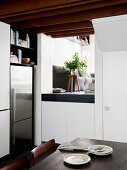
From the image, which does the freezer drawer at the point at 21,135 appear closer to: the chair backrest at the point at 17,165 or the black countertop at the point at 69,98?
the black countertop at the point at 69,98

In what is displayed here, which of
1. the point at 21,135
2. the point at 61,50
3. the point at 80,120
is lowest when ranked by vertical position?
the point at 21,135

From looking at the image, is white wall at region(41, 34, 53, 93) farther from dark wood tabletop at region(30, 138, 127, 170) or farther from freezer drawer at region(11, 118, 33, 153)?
dark wood tabletop at region(30, 138, 127, 170)

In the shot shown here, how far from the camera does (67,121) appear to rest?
12.7 feet

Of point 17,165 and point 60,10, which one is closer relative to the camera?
point 17,165

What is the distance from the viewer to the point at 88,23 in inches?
140

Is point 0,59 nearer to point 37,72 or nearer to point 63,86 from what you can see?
point 37,72

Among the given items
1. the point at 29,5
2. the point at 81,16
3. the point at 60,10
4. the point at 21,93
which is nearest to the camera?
the point at 29,5

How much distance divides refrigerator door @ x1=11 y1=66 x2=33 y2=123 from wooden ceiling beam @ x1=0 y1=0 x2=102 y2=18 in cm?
93

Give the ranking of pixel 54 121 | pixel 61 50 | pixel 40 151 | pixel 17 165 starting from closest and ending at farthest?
pixel 17 165, pixel 40 151, pixel 54 121, pixel 61 50

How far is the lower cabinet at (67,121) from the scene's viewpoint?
12.1 ft

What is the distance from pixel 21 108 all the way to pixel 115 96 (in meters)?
1.64

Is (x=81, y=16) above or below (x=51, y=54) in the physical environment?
above

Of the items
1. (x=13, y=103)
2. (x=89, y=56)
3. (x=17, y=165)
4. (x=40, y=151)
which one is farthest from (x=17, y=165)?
(x=89, y=56)

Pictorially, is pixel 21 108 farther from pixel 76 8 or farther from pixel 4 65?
pixel 76 8
